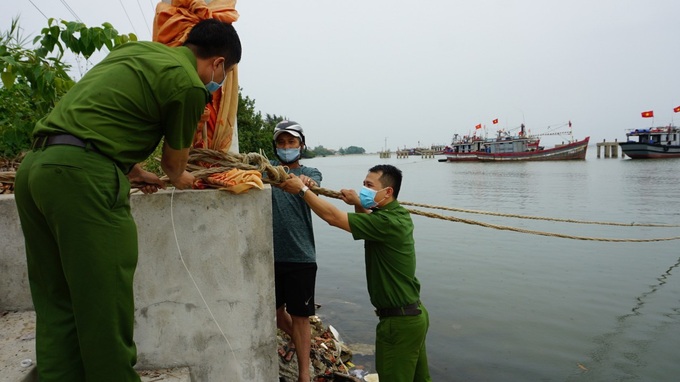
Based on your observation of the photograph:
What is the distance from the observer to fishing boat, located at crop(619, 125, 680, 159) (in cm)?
5209

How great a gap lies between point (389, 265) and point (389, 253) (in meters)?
0.08

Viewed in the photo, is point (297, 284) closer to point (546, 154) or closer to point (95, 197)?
point (95, 197)

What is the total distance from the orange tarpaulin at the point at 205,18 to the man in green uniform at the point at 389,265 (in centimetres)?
54

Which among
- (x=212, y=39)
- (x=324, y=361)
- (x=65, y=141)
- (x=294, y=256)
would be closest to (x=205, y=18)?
(x=212, y=39)

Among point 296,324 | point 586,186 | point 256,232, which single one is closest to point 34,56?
point 256,232

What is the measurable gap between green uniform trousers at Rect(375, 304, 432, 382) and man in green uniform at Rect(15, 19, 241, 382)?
1596 millimetres

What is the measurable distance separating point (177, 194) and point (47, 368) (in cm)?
96

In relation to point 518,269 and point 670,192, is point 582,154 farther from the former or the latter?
point 518,269

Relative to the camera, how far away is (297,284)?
136 inches

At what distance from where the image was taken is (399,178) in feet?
10.5

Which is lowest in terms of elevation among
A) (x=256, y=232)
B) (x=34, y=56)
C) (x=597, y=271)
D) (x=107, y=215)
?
(x=597, y=271)

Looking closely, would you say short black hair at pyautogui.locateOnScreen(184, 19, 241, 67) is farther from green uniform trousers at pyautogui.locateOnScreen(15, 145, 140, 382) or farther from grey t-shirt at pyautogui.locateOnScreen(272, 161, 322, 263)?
grey t-shirt at pyautogui.locateOnScreen(272, 161, 322, 263)

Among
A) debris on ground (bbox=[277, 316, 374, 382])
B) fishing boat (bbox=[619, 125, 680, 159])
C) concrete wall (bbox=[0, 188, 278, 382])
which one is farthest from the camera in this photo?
fishing boat (bbox=[619, 125, 680, 159])

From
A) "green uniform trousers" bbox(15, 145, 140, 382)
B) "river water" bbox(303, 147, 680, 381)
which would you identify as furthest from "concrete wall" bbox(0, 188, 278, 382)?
"river water" bbox(303, 147, 680, 381)
